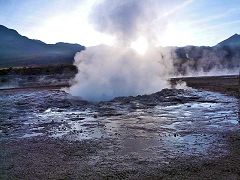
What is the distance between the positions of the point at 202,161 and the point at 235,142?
6.45ft

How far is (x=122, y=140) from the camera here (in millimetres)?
9672

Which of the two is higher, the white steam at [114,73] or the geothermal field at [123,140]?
the white steam at [114,73]

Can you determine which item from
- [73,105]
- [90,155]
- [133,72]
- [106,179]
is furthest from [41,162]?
[133,72]

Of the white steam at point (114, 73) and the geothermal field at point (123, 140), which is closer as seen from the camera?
the geothermal field at point (123, 140)

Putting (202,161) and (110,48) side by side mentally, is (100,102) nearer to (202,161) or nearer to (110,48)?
(110,48)

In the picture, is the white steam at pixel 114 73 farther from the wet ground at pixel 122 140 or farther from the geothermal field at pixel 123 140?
the wet ground at pixel 122 140

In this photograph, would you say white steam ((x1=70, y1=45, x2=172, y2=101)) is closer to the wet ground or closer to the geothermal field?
the geothermal field

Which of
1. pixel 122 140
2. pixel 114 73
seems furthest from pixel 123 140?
pixel 114 73

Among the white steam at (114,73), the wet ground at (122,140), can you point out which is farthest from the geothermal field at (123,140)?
the white steam at (114,73)

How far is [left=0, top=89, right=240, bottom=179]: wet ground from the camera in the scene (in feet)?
23.3

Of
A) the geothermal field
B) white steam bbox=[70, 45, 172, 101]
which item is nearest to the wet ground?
the geothermal field

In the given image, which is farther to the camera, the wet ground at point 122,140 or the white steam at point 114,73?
the white steam at point 114,73

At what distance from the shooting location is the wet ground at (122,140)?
7.11 m

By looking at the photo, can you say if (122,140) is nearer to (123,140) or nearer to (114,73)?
(123,140)
